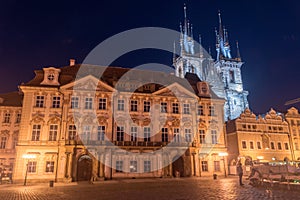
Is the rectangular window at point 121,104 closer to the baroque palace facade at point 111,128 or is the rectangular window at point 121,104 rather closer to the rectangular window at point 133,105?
the baroque palace facade at point 111,128

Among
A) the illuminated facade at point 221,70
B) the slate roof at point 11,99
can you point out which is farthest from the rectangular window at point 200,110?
the illuminated facade at point 221,70

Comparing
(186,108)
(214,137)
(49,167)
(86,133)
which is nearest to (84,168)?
(49,167)

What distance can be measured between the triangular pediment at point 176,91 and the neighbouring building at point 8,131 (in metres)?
21.0

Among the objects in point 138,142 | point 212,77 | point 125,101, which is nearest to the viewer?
point 138,142

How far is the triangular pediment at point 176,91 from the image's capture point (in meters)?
36.7

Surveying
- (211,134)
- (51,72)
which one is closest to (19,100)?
(51,72)

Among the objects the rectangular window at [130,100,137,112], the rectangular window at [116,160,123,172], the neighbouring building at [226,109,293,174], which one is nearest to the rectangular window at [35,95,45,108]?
the rectangular window at [130,100,137,112]

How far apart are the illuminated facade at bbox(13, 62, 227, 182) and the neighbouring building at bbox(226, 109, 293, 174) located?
20.7 ft

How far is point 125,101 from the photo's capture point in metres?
34.8

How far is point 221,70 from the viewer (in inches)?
3201

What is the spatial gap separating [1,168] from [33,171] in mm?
6953

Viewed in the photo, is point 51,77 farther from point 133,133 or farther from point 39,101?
point 133,133

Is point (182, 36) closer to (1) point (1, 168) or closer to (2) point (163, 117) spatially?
(2) point (163, 117)

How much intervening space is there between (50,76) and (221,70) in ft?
197
